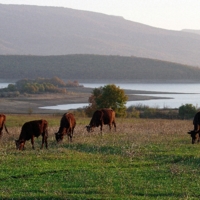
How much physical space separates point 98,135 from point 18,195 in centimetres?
1307

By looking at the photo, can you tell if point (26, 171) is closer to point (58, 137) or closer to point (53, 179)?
point (53, 179)

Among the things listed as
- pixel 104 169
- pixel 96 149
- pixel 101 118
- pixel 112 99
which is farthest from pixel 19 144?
pixel 112 99

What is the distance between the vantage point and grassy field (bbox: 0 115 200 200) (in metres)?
12.9

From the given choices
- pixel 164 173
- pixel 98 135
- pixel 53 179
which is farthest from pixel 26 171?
pixel 98 135

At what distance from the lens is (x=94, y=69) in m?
142

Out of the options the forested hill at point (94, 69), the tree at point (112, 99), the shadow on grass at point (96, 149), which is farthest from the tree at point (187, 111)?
the forested hill at point (94, 69)

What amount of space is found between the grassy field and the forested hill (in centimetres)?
11172

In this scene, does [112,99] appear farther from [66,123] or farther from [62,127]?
[62,127]

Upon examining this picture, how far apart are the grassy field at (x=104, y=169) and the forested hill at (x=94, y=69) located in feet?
367

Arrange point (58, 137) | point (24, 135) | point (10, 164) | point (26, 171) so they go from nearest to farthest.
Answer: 1. point (26, 171)
2. point (10, 164)
3. point (24, 135)
4. point (58, 137)

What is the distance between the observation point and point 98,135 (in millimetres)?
25406

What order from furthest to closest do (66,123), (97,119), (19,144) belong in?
(97,119), (66,123), (19,144)

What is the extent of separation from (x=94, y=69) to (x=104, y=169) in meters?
127

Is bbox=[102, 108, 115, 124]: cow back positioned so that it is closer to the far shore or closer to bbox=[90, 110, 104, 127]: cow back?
bbox=[90, 110, 104, 127]: cow back
